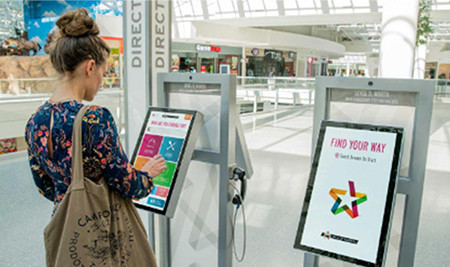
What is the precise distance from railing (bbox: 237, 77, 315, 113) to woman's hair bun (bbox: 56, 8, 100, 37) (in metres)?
11.6

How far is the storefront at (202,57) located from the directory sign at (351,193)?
2257 centimetres

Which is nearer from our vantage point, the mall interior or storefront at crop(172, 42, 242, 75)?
the mall interior

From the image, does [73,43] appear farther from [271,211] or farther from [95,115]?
[271,211]

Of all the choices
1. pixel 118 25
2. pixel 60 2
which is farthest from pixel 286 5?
pixel 60 2

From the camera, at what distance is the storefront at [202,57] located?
2506 cm

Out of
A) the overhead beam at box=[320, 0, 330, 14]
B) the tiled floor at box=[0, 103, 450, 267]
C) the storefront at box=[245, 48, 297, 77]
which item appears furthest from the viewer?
the storefront at box=[245, 48, 297, 77]

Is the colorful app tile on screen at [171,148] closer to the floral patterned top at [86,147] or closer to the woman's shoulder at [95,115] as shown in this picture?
the floral patterned top at [86,147]

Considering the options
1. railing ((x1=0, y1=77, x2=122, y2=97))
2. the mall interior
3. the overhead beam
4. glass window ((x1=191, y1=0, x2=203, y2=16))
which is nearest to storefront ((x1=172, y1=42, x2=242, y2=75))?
glass window ((x1=191, y1=0, x2=203, y2=16))

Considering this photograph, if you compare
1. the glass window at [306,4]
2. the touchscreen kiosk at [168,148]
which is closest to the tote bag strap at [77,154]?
the touchscreen kiosk at [168,148]

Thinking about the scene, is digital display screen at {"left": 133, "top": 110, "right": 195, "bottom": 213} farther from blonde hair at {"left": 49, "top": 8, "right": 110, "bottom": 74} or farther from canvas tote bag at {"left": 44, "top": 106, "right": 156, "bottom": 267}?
blonde hair at {"left": 49, "top": 8, "right": 110, "bottom": 74}

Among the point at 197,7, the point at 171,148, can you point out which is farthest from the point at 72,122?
the point at 197,7

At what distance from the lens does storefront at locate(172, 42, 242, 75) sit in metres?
25.1

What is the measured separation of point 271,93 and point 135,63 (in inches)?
477

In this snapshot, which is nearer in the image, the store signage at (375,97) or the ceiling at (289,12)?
the store signage at (375,97)
